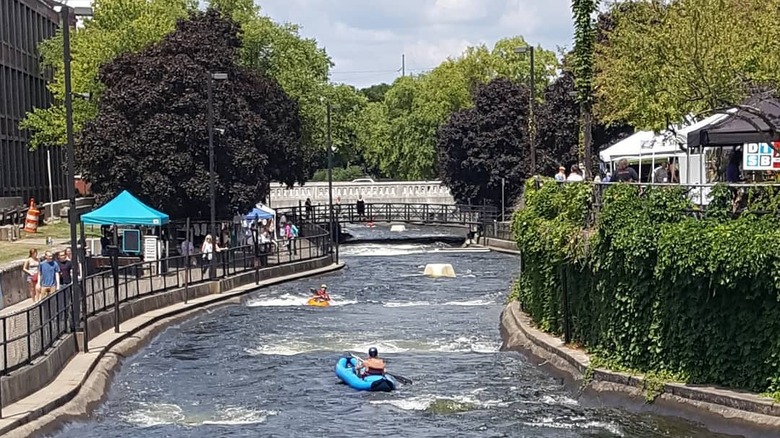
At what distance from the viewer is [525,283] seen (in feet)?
118

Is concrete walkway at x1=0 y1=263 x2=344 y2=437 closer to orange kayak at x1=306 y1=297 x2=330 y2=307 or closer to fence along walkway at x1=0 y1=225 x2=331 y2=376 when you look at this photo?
fence along walkway at x1=0 y1=225 x2=331 y2=376

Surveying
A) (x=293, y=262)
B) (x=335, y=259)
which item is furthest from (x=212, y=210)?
(x=335, y=259)

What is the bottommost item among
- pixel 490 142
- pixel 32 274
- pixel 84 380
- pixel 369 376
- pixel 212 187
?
pixel 369 376

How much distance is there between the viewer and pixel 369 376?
28156 mm

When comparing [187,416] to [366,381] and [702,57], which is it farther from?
[702,57]

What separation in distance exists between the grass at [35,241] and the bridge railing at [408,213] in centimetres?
1940

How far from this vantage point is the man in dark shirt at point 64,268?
3522cm

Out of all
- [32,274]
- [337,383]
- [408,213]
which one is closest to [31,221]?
[32,274]

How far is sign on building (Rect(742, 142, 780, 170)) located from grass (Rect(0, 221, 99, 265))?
2521 cm

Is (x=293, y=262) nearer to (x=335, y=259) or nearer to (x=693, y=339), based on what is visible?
(x=335, y=259)

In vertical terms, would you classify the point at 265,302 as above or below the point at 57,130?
below

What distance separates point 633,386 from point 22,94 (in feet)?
188

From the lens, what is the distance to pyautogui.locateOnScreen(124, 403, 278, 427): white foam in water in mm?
24906

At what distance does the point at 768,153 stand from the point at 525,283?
10.3 meters
